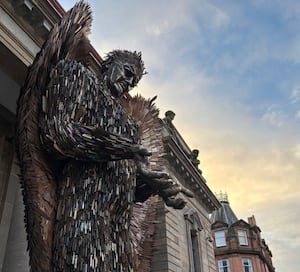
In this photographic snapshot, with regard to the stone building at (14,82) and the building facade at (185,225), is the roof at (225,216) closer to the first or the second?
the building facade at (185,225)

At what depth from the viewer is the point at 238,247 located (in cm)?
3466

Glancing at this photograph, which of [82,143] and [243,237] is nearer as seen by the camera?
[82,143]

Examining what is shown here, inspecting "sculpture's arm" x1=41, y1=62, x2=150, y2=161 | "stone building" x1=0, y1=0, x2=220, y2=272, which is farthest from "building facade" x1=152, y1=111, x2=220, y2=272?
"sculpture's arm" x1=41, y1=62, x2=150, y2=161

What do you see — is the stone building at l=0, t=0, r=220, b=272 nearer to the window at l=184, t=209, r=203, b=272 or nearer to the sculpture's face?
the sculpture's face

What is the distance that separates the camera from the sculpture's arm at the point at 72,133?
198 cm

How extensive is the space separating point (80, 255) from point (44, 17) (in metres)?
4.69

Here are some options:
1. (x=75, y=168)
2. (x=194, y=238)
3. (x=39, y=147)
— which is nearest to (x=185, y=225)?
(x=194, y=238)

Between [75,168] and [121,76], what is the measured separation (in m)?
0.96

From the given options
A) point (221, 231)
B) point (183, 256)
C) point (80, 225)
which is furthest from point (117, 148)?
point (221, 231)

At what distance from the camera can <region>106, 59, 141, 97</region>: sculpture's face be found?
8.93ft

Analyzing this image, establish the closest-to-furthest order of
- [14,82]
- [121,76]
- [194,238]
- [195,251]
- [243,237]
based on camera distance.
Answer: [121,76] → [14,82] → [195,251] → [194,238] → [243,237]

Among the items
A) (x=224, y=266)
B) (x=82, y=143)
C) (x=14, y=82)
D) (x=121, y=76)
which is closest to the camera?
(x=82, y=143)

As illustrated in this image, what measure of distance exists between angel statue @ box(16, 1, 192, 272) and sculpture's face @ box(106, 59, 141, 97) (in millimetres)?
259

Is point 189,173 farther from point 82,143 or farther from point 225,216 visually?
point 225,216
